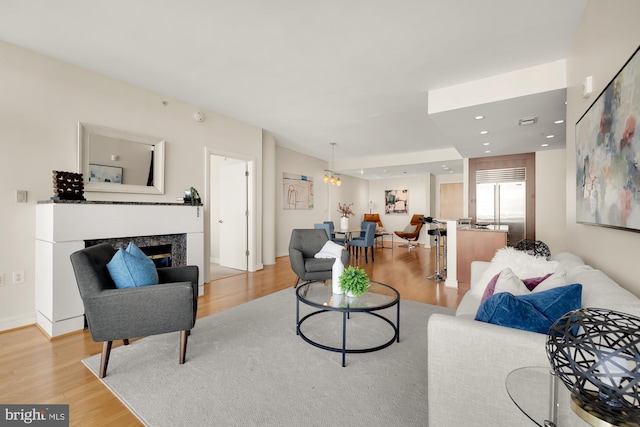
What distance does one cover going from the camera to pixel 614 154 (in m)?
1.45

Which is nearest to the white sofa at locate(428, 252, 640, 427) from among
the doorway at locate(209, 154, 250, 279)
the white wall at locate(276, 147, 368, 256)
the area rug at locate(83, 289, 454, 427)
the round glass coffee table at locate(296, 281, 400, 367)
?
the area rug at locate(83, 289, 454, 427)

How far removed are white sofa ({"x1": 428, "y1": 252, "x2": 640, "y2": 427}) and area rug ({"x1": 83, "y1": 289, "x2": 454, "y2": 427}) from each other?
0.47 meters

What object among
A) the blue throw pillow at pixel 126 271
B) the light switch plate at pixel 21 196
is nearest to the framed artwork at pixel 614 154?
the blue throw pillow at pixel 126 271

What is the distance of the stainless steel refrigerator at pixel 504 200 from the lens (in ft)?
19.1

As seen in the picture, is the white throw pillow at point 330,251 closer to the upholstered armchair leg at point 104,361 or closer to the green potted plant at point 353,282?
the green potted plant at point 353,282

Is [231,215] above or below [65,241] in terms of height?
above

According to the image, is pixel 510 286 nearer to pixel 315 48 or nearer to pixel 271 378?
pixel 271 378

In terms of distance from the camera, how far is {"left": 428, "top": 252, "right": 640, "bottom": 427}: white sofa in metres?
1.08

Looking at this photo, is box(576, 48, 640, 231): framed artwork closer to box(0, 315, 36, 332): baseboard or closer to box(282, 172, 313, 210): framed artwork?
box(0, 315, 36, 332): baseboard

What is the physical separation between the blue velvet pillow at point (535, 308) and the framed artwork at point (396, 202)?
9.13 m

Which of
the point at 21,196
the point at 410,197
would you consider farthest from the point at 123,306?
the point at 410,197

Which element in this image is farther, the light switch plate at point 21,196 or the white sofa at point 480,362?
the light switch plate at point 21,196

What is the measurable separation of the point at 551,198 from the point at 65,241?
744 cm

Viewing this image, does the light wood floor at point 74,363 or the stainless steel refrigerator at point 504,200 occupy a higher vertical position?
the stainless steel refrigerator at point 504,200
